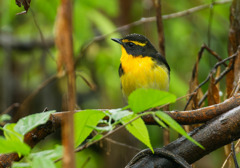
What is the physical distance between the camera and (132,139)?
4.80 meters

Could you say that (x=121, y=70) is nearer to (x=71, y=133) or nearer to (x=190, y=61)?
(x=190, y=61)

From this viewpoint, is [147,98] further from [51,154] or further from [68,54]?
[68,54]

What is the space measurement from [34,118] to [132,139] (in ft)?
11.7

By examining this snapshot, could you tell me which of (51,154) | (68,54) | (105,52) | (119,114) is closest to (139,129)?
(119,114)

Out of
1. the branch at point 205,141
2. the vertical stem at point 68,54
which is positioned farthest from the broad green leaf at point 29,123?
the branch at point 205,141

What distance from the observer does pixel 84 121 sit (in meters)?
1.33

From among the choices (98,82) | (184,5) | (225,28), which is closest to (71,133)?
(184,5)

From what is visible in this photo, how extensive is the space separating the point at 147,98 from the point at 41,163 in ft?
1.19

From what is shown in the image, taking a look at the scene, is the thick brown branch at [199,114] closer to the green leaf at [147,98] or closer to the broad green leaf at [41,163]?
the green leaf at [147,98]

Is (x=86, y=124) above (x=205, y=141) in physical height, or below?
above

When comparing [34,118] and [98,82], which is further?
[98,82]

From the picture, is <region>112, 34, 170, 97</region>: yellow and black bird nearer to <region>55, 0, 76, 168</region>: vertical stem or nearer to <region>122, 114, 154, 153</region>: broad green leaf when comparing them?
<region>122, 114, 154, 153</region>: broad green leaf

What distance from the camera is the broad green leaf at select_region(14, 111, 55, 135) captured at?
1.22 m

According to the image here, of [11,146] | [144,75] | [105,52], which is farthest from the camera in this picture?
[105,52]
